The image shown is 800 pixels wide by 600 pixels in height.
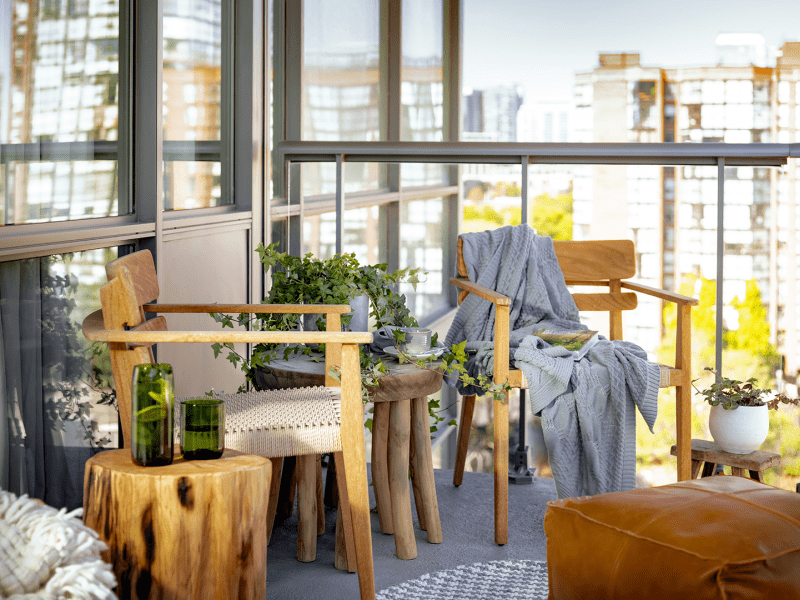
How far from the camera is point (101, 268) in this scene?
6.25ft

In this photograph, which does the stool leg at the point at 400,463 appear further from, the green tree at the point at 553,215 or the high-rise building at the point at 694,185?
the green tree at the point at 553,215

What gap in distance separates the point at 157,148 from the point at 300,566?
1.07 meters

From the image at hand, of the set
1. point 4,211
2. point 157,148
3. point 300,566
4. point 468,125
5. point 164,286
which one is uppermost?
point 468,125

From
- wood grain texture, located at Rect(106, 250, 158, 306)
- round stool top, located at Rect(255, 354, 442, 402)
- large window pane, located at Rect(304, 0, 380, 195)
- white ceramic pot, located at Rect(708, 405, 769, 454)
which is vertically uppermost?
large window pane, located at Rect(304, 0, 380, 195)

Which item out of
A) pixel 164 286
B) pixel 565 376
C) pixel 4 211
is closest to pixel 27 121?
pixel 4 211

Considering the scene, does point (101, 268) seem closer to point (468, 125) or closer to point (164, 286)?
point (164, 286)

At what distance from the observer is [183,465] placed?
49.5 inches

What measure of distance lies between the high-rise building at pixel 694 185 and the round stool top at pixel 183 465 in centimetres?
1458

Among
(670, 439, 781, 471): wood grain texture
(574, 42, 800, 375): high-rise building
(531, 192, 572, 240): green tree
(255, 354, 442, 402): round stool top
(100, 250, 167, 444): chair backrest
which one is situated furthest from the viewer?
(574, 42, 800, 375): high-rise building

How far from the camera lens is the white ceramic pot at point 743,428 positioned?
2.12m

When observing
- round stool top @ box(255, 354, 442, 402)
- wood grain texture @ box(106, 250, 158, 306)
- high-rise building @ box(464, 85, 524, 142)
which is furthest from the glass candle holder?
high-rise building @ box(464, 85, 524, 142)

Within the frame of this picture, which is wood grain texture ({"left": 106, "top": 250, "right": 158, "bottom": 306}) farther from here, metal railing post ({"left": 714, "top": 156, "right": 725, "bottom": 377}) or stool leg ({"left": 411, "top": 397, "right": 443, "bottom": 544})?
metal railing post ({"left": 714, "top": 156, "right": 725, "bottom": 377})

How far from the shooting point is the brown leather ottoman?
1131mm

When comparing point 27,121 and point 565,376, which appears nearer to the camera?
point 27,121
